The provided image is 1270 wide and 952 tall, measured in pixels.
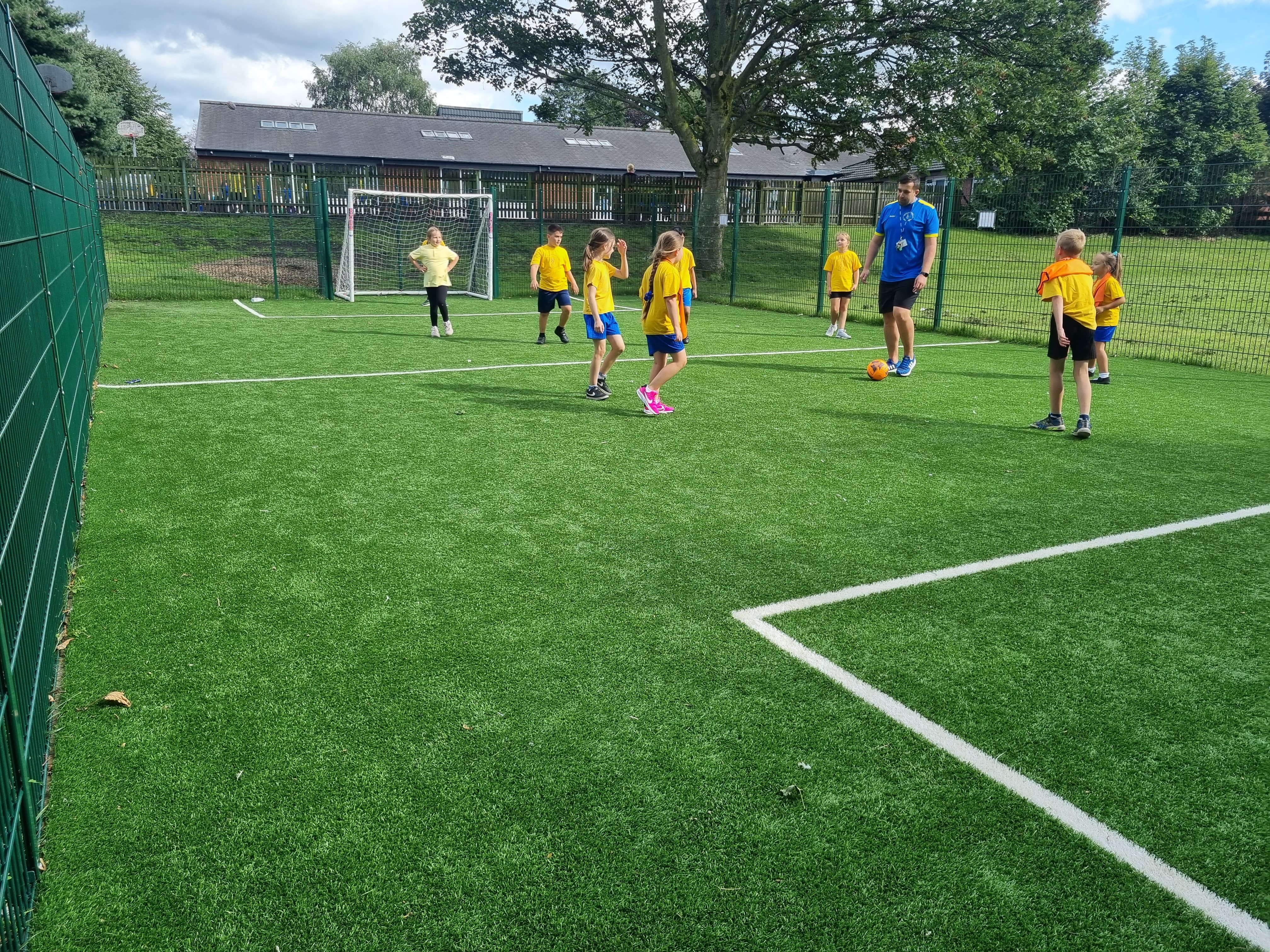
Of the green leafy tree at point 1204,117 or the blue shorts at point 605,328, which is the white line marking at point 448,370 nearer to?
the blue shorts at point 605,328

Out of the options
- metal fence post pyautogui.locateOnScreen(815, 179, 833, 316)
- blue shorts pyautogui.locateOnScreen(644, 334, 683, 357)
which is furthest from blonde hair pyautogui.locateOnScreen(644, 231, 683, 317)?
metal fence post pyautogui.locateOnScreen(815, 179, 833, 316)

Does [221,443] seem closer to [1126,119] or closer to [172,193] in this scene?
[172,193]

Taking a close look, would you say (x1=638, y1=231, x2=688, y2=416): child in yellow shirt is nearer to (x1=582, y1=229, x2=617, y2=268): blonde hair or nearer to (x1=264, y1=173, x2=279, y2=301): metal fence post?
(x1=582, y1=229, x2=617, y2=268): blonde hair

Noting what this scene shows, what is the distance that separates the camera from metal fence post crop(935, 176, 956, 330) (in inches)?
611

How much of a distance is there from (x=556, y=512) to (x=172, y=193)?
22.6 metres

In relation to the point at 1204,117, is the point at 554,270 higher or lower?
lower

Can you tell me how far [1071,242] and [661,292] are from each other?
3.49 m

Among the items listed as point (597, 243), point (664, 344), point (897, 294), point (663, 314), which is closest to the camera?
point (663, 314)

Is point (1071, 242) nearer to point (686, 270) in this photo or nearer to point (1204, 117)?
point (686, 270)

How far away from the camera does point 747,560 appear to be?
485cm

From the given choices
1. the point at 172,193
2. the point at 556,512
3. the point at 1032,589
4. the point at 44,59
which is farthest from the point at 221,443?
the point at 44,59

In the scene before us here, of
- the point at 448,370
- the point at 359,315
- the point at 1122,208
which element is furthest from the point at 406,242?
the point at 1122,208

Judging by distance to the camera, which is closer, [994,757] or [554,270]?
[994,757]

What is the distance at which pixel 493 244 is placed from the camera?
71.4ft
